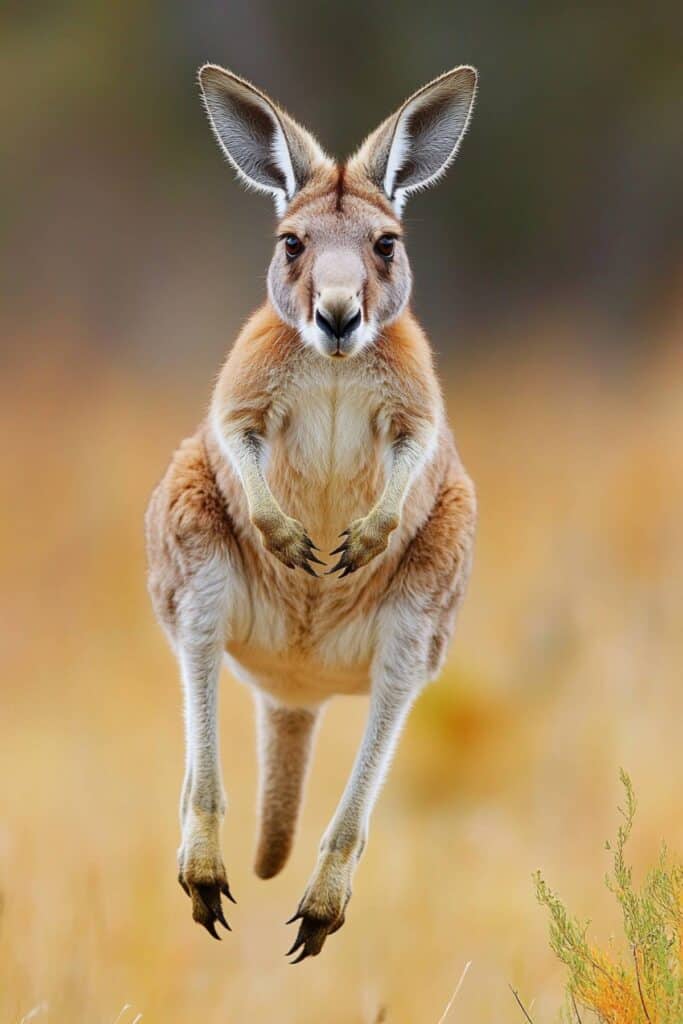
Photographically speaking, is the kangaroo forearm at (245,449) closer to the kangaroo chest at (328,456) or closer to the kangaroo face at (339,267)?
the kangaroo chest at (328,456)

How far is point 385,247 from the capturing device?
4.11 meters

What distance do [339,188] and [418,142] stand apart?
23cm

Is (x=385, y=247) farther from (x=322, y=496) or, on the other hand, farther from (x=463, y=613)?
(x=463, y=613)

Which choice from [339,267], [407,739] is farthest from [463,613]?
[339,267]

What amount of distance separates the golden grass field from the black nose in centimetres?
233

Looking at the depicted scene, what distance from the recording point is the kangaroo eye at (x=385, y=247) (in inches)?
161

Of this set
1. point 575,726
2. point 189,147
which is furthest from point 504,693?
point 189,147

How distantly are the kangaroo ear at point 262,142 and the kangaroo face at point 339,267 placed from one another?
0.22 feet

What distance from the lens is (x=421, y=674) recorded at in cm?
446

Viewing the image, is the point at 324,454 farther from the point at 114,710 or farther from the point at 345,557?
the point at 114,710

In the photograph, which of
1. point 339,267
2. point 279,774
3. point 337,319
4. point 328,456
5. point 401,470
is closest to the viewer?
point 337,319

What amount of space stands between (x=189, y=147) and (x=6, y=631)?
12.0ft

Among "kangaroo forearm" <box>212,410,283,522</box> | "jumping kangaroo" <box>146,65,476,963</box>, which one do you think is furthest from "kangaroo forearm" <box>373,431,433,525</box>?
"kangaroo forearm" <box>212,410,283,522</box>

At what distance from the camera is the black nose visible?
12.5ft
